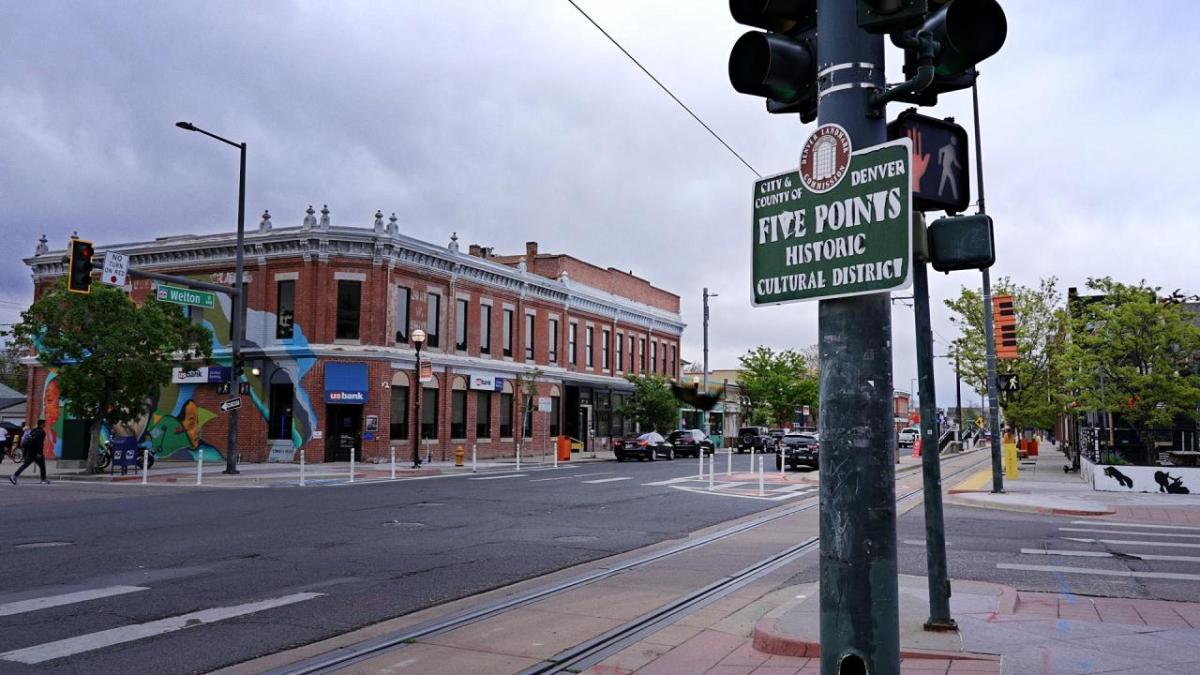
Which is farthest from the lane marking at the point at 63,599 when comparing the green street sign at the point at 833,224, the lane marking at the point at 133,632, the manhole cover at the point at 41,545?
the green street sign at the point at 833,224

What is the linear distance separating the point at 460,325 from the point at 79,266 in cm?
2142

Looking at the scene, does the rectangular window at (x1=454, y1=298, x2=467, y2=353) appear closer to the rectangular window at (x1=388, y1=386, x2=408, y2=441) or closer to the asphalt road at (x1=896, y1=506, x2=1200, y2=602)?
the rectangular window at (x1=388, y1=386, x2=408, y2=441)

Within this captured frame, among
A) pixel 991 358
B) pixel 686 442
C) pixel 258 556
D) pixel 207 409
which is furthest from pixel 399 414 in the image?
pixel 258 556

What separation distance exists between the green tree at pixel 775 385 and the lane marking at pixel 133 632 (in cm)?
6886

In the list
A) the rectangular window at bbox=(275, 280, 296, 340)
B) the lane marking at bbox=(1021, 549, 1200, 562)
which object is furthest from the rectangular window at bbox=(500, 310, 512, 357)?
the lane marking at bbox=(1021, 549, 1200, 562)

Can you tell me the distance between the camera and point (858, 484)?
136 inches

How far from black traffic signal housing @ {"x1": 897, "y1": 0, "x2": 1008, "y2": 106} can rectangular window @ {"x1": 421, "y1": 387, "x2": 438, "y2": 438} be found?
35.7 m

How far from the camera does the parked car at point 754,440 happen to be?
5447cm

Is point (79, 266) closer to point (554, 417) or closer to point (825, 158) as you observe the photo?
point (825, 158)

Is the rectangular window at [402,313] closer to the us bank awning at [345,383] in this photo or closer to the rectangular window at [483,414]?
the us bank awning at [345,383]

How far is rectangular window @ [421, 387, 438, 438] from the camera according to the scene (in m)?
38.6

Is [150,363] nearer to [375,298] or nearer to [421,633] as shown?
[375,298]

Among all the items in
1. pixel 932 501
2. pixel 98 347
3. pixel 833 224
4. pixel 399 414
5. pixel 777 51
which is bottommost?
pixel 932 501

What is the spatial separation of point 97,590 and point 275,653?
329cm
